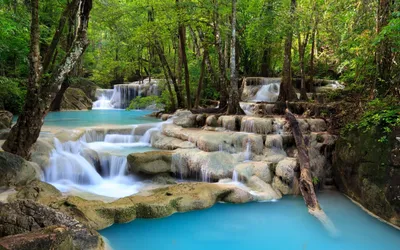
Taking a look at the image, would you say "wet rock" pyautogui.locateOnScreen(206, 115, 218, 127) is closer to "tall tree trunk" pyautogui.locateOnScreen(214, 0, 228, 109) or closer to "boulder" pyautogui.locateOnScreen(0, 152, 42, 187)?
"tall tree trunk" pyautogui.locateOnScreen(214, 0, 228, 109)

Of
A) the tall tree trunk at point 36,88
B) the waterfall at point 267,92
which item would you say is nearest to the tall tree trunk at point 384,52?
the tall tree trunk at point 36,88

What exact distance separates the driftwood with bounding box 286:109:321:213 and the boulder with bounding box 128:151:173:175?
3126 millimetres

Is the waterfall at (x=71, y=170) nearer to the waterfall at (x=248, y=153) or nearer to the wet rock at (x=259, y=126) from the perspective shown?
the waterfall at (x=248, y=153)

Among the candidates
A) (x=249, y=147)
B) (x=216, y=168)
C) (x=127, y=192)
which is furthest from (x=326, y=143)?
(x=127, y=192)

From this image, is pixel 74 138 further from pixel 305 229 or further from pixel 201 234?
pixel 305 229

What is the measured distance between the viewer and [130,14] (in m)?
13.8

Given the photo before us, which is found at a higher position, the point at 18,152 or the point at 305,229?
the point at 18,152

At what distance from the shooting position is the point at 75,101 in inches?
844

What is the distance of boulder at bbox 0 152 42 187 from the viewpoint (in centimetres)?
560

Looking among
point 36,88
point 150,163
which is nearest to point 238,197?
point 150,163

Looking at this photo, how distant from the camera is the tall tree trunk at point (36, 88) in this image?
595 centimetres

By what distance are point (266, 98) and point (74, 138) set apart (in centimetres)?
932

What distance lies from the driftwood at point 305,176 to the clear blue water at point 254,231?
221 millimetres

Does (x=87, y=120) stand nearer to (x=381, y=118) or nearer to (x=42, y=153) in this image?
(x=42, y=153)
